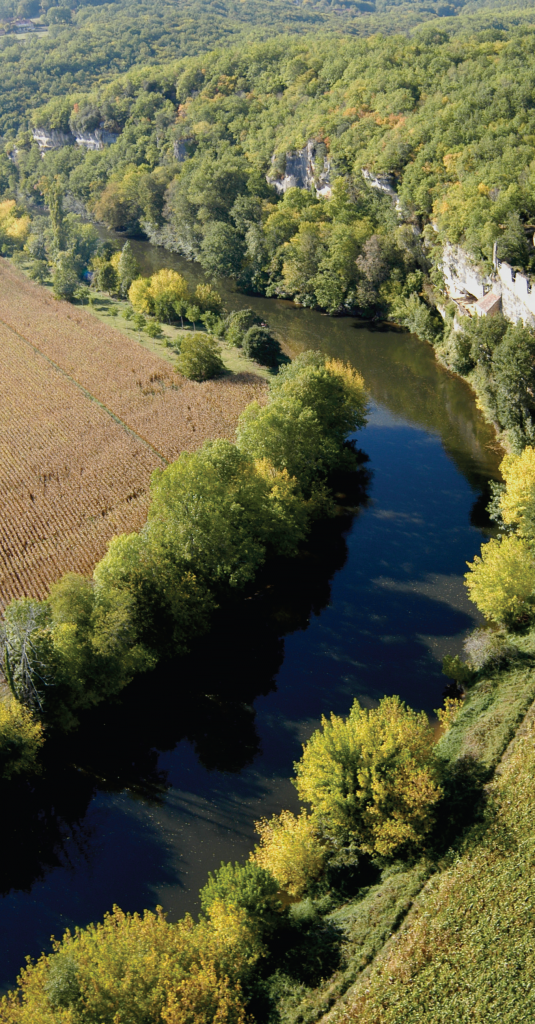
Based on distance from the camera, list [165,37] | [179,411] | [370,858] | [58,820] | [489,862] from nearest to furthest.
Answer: [489,862] → [370,858] → [58,820] → [179,411] → [165,37]

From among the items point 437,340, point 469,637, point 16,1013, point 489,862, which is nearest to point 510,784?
point 489,862

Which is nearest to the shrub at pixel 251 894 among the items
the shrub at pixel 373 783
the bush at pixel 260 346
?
the shrub at pixel 373 783

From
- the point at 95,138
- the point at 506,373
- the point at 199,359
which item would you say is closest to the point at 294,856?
the point at 506,373

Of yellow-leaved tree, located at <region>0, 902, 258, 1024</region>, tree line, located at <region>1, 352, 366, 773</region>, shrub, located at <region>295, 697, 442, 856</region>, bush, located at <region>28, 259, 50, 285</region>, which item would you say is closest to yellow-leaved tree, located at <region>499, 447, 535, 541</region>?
tree line, located at <region>1, 352, 366, 773</region>

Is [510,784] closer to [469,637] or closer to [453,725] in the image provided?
[453,725]

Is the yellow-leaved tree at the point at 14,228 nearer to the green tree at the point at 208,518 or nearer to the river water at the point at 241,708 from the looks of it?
the river water at the point at 241,708

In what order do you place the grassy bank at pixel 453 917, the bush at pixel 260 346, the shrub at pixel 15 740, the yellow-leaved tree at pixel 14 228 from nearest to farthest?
the grassy bank at pixel 453 917 → the shrub at pixel 15 740 → the bush at pixel 260 346 → the yellow-leaved tree at pixel 14 228
